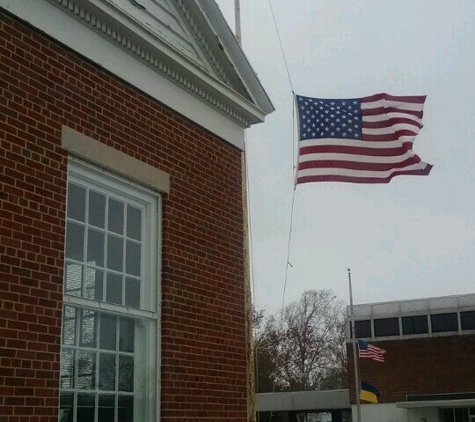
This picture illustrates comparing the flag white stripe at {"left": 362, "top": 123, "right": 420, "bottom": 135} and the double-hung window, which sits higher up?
the flag white stripe at {"left": 362, "top": 123, "right": 420, "bottom": 135}

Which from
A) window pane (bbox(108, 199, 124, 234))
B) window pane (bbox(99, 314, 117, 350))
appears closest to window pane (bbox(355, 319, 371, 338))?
window pane (bbox(108, 199, 124, 234))

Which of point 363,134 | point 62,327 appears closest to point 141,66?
point 62,327

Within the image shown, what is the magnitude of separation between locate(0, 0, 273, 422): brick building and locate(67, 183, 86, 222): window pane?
0.04 feet

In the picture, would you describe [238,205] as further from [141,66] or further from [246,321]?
[141,66]

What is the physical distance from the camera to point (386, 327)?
37375 millimetres

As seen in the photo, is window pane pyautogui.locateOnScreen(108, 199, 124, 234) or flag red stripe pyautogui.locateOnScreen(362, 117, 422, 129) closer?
window pane pyautogui.locateOnScreen(108, 199, 124, 234)

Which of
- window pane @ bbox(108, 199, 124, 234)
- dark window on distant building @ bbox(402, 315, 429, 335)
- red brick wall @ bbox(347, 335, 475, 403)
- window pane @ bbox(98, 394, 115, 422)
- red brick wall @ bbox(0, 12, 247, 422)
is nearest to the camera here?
red brick wall @ bbox(0, 12, 247, 422)

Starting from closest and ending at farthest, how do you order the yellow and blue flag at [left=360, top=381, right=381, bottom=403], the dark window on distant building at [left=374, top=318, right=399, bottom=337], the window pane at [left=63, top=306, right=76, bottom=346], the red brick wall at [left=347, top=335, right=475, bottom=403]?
the window pane at [left=63, top=306, right=76, bottom=346], the yellow and blue flag at [left=360, top=381, right=381, bottom=403], the red brick wall at [left=347, top=335, right=475, bottom=403], the dark window on distant building at [left=374, top=318, right=399, bottom=337]

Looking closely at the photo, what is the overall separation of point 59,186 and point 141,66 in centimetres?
196

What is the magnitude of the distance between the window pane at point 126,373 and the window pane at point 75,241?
3.55ft

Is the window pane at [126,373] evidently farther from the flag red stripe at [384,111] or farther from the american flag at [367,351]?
the american flag at [367,351]

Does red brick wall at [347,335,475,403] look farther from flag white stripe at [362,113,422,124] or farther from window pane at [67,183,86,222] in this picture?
window pane at [67,183,86,222]

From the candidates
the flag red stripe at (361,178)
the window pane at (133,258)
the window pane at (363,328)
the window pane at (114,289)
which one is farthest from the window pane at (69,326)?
the window pane at (363,328)

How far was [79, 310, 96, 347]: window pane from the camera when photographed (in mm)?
6898
